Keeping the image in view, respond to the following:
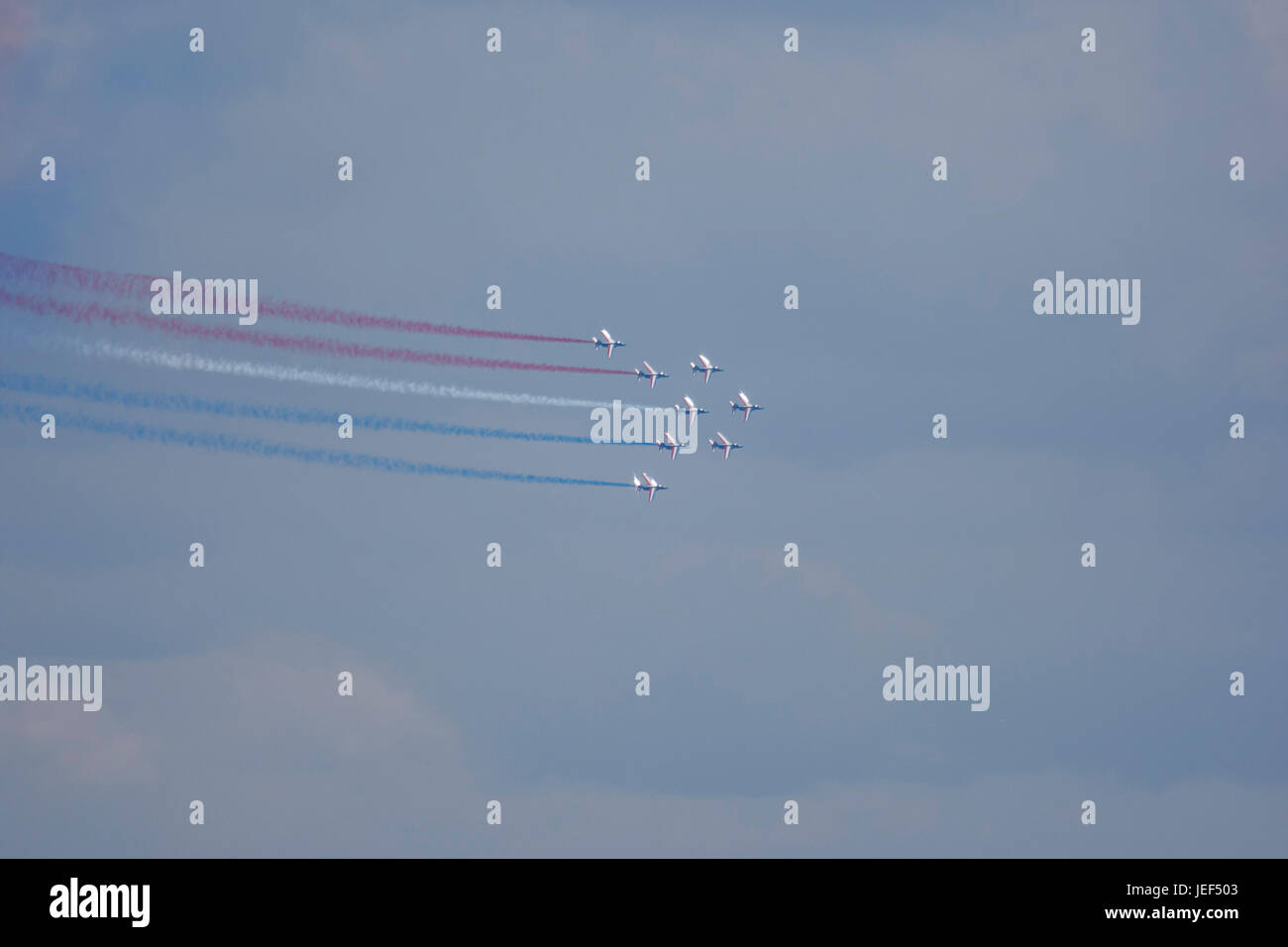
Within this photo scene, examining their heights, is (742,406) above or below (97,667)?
above

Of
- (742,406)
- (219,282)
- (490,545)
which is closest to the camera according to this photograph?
(219,282)
